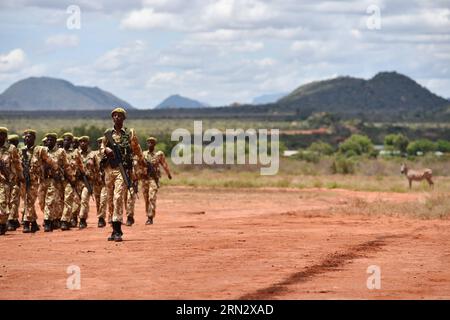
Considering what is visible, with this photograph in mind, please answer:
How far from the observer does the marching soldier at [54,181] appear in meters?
23.5

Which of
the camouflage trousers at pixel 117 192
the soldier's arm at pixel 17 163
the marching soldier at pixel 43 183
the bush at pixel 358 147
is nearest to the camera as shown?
the camouflage trousers at pixel 117 192

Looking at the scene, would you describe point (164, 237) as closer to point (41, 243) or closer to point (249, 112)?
point (41, 243)

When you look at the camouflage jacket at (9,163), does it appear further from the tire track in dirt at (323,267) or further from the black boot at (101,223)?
the tire track in dirt at (323,267)

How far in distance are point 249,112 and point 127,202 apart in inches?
6812

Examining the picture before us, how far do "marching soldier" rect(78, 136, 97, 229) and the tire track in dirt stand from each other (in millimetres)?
6185

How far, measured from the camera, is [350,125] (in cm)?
13388

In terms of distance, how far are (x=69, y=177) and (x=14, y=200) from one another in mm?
1178

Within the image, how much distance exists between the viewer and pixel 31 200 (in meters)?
23.6

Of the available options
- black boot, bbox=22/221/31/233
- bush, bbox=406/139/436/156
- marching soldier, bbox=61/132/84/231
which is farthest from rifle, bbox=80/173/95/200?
bush, bbox=406/139/436/156

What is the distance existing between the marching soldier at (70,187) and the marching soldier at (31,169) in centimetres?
63

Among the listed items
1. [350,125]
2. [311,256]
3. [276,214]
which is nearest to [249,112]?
[350,125]

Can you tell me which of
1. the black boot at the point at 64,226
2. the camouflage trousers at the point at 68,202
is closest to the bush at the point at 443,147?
the camouflage trousers at the point at 68,202

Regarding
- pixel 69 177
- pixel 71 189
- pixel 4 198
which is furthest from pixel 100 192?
pixel 4 198

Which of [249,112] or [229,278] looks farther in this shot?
[249,112]
